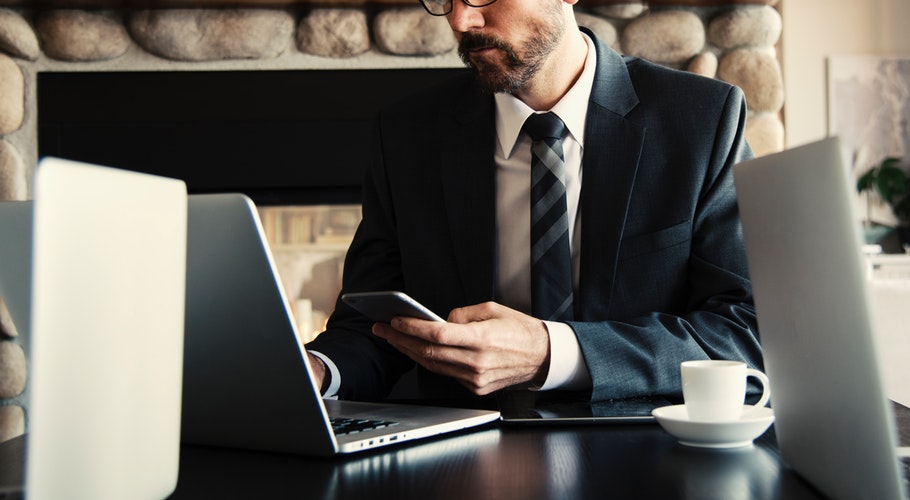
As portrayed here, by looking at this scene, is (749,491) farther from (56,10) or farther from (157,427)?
(56,10)

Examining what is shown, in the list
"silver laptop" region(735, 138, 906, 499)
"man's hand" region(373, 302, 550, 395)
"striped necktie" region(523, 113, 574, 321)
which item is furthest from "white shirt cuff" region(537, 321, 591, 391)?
"silver laptop" region(735, 138, 906, 499)

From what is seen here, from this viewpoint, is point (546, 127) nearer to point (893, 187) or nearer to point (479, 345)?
point (479, 345)

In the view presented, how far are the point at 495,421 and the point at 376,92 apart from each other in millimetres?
1705

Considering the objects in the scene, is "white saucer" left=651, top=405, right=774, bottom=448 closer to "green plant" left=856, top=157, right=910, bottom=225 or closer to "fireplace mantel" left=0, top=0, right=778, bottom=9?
"fireplace mantel" left=0, top=0, right=778, bottom=9

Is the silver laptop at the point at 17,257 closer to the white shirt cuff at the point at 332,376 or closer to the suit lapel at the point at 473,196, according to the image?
the white shirt cuff at the point at 332,376

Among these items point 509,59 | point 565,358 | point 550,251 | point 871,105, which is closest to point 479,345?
point 565,358

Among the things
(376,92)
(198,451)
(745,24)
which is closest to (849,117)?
(745,24)

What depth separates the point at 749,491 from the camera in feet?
2.10

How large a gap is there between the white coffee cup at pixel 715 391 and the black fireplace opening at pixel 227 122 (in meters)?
1.81

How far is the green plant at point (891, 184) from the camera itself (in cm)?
481

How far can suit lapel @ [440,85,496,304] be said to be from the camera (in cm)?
140

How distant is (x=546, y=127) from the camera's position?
1.37 m

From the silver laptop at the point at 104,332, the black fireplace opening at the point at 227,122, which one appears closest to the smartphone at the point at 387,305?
the silver laptop at the point at 104,332

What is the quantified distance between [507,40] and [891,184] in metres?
4.03
